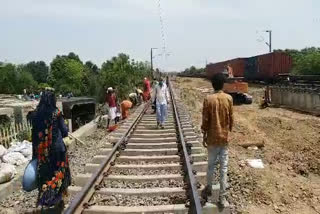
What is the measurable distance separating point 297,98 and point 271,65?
13.3 meters

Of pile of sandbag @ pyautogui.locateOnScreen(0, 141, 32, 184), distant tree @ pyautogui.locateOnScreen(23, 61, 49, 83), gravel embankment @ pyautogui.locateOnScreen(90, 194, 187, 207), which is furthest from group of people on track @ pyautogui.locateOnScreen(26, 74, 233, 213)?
distant tree @ pyautogui.locateOnScreen(23, 61, 49, 83)

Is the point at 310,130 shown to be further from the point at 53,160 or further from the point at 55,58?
the point at 55,58

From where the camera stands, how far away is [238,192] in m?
6.50

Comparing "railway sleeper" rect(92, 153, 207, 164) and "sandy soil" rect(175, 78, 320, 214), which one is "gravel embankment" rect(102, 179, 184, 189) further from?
"railway sleeper" rect(92, 153, 207, 164)

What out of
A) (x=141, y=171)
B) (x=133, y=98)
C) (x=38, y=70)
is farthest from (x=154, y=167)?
(x=38, y=70)

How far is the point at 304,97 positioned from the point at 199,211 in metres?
21.4

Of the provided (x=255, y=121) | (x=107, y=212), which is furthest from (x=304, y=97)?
(x=107, y=212)

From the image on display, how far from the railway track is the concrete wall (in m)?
14.8

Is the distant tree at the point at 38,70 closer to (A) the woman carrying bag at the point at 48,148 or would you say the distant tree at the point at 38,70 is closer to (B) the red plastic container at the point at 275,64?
(B) the red plastic container at the point at 275,64

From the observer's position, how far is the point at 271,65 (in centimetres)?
3866

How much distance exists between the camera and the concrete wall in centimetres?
2296

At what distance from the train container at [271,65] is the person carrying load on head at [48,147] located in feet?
113

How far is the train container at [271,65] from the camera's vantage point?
127 ft

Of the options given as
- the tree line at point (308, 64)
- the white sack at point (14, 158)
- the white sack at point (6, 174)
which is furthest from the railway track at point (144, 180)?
the tree line at point (308, 64)
